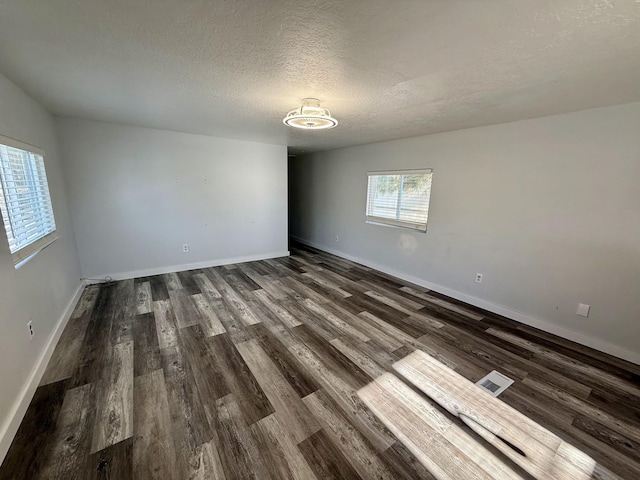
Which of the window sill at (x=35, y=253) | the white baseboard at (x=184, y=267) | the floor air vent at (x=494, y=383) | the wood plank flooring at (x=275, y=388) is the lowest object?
the floor air vent at (x=494, y=383)

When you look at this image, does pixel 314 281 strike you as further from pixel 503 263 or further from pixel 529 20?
pixel 529 20

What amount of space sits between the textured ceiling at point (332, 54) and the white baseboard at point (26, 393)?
2148mm

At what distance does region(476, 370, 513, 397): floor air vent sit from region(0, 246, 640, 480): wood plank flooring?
0.05 metres

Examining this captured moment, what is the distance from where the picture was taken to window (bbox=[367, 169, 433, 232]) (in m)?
3.76

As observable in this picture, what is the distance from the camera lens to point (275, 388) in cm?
183

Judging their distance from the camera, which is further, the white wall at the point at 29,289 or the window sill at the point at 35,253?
the window sill at the point at 35,253

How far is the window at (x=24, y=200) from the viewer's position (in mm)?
1868

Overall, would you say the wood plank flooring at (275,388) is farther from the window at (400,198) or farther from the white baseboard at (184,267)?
the window at (400,198)

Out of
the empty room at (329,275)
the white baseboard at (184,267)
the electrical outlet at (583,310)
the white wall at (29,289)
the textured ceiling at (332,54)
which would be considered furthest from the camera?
the white baseboard at (184,267)

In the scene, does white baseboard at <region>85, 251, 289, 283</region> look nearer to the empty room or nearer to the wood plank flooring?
the empty room

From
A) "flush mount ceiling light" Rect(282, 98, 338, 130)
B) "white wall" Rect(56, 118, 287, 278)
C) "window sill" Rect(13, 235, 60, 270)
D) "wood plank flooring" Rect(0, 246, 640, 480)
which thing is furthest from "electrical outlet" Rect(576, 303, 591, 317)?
"window sill" Rect(13, 235, 60, 270)

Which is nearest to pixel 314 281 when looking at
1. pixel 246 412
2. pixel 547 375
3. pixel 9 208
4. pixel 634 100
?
pixel 246 412

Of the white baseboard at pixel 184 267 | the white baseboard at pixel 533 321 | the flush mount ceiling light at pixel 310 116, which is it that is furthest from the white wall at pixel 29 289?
the white baseboard at pixel 533 321

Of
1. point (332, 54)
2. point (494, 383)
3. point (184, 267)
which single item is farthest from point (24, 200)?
point (494, 383)
